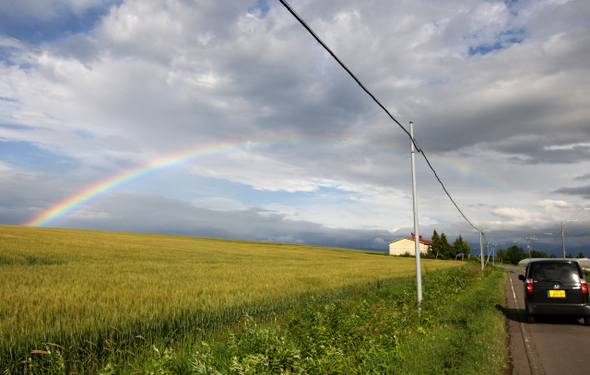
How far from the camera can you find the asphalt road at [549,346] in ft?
21.9

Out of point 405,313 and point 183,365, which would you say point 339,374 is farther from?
point 405,313

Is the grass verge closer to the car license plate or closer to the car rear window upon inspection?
the car license plate

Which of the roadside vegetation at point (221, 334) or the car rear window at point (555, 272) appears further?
the car rear window at point (555, 272)

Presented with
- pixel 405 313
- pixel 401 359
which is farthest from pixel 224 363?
pixel 405 313

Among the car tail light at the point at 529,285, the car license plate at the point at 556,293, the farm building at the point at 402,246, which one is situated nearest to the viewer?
the car license plate at the point at 556,293

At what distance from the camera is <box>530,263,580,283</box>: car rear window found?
11.0 metres

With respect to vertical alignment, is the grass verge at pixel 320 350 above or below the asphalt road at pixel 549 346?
above

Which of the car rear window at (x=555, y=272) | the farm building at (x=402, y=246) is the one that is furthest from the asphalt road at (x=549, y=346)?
the farm building at (x=402, y=246)

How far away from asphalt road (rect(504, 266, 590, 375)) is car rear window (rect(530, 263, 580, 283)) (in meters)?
1.46

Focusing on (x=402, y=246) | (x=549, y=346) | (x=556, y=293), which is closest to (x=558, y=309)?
(x=556, y=293)

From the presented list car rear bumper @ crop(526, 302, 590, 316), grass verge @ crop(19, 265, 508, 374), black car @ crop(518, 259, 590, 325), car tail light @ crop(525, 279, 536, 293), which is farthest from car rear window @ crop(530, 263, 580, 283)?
grass verge @ crop(19, 265, 508, 374)

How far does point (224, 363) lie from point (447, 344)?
5.25 metres

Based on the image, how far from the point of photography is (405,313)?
370 inches

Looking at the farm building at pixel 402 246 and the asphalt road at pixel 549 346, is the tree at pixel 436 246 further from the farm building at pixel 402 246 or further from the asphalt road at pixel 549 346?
the asphalt road at pixel 549 346
